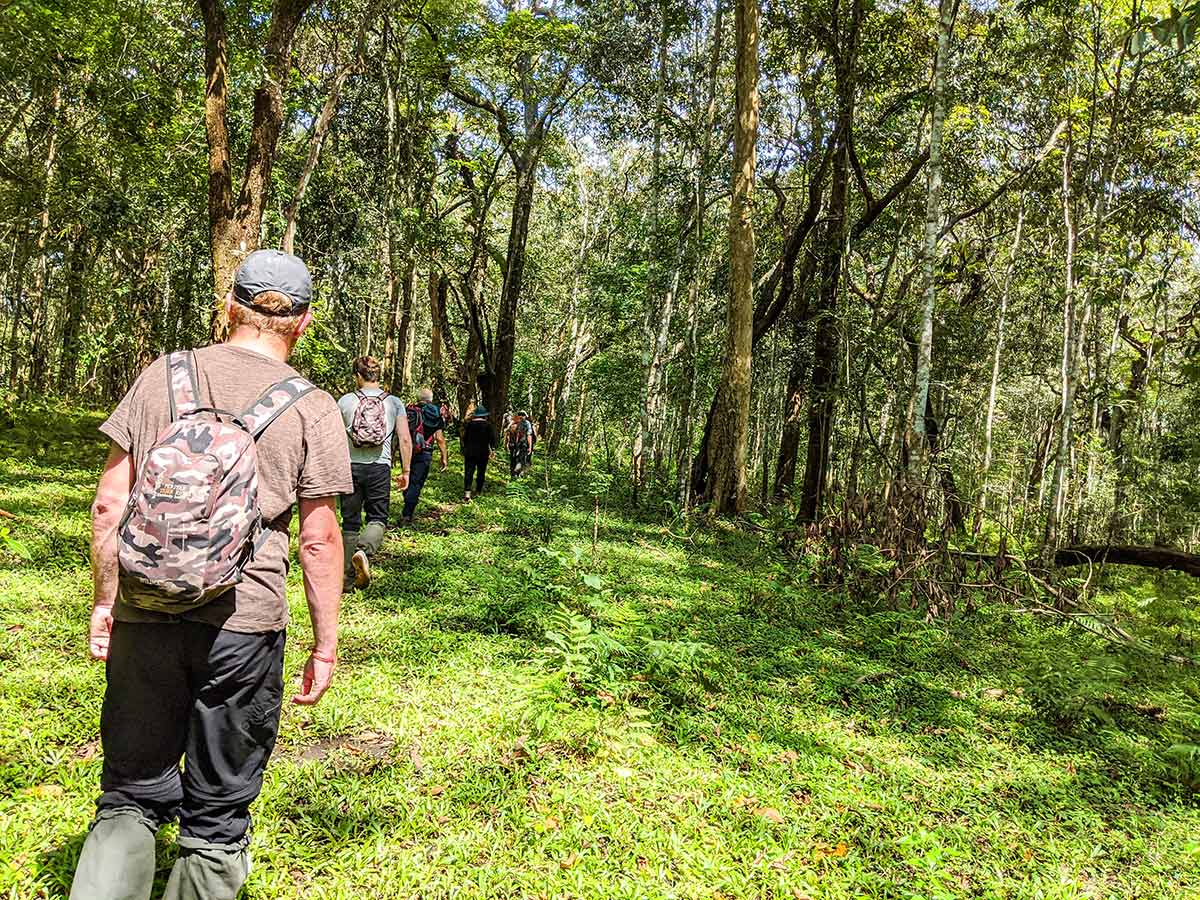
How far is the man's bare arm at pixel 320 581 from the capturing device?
80.1 inches

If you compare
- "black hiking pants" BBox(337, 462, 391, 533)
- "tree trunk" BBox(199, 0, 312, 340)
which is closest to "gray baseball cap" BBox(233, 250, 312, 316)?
"black hiking pants" BBox(337, 462, 391, 533)

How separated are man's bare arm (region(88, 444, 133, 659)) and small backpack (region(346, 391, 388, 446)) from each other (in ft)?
12.4

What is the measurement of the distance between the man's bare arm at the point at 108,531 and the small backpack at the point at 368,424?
3.79 m

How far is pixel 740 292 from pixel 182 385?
35.8 feet

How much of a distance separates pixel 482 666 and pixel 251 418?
3.46m

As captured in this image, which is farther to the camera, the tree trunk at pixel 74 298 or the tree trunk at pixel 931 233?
the tree trunk at pixel 74 298

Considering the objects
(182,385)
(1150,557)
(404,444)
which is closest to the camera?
(182,385)

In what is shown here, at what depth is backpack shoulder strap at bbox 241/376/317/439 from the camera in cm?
190

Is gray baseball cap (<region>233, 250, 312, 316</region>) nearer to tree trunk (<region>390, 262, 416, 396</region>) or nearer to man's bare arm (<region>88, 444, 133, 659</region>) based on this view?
man's bare arm (<region>88, 444, 133, 659</region>)

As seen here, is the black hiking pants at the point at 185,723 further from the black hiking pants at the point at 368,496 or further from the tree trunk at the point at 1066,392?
the tree trunk at the point at 1066,392

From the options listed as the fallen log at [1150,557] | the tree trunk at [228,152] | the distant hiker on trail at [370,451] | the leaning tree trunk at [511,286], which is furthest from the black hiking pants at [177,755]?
the leaning tree trunk at [511,286]

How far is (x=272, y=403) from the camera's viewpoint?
6.38 feet

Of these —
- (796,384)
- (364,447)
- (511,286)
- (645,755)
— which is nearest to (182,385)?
(645,755)

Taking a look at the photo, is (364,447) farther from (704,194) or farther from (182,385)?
(704,194)
